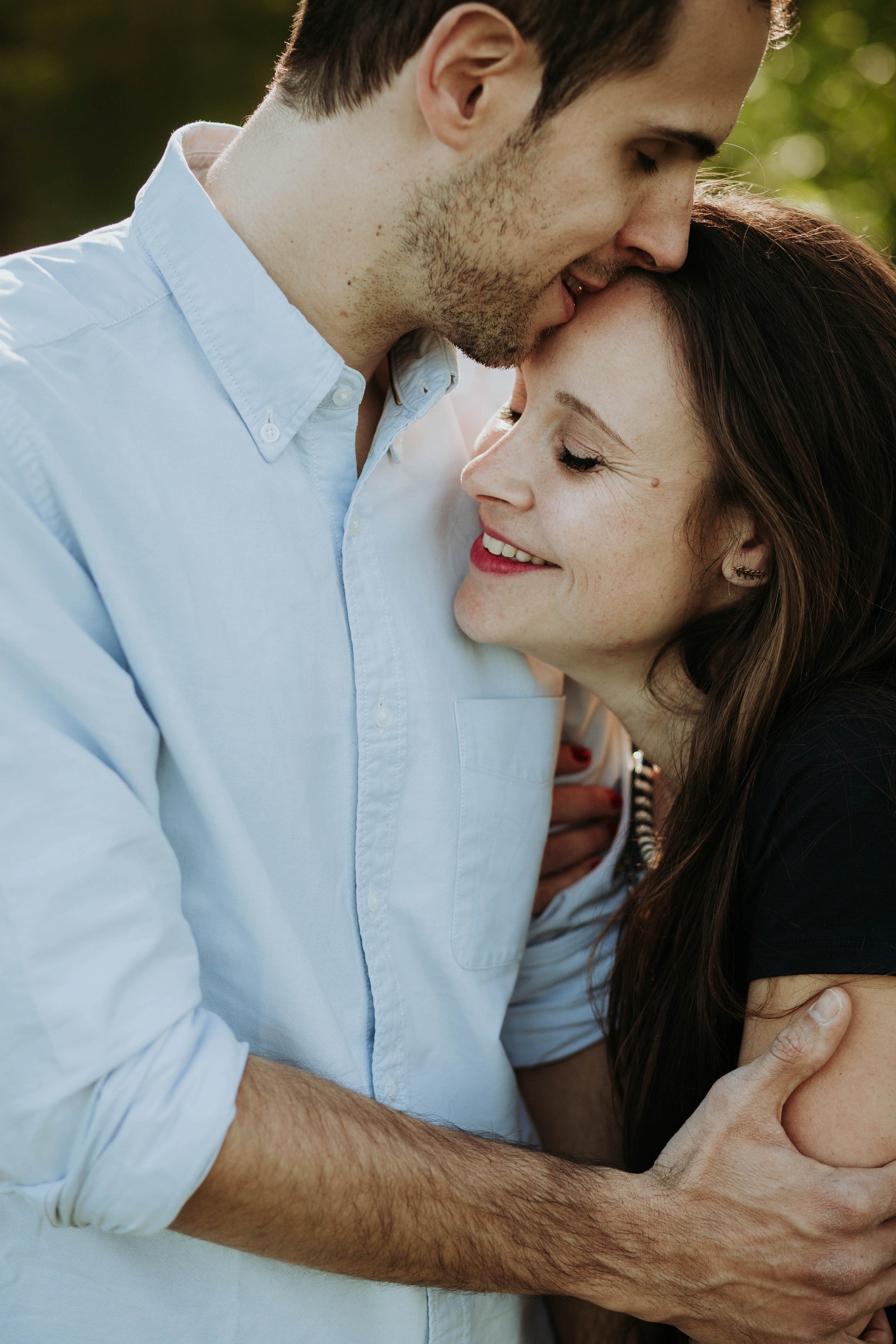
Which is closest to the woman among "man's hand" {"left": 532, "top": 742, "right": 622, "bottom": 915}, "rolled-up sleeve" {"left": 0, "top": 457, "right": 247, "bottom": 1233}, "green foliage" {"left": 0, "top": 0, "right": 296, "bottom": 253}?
"man's hand" {"left": 532, "top": 742, "right": 622, "bottom": 915}

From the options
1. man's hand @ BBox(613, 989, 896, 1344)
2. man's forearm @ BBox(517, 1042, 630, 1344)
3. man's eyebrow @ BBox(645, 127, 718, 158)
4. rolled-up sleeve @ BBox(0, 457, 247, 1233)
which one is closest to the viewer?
rolled-up sleeve @ BBox(0, 457, 247, 1233)

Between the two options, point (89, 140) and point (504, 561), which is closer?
point (504, 561)

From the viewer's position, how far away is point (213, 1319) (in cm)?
161

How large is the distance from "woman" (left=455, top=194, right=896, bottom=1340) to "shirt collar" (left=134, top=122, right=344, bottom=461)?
0.49 meters

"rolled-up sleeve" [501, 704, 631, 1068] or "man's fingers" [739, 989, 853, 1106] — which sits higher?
"man's fingers" [739, 989, 853, 1106]

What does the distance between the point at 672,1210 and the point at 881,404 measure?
4.96 feet

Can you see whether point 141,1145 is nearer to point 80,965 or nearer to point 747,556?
point 80,965

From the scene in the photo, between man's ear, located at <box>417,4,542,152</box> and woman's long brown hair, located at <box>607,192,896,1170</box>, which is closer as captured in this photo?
man's ear, located at <box>417,4,542,152</box>

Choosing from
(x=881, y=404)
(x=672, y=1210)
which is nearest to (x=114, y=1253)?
(x=672, y=1210)

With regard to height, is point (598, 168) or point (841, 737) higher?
point (598, 168)

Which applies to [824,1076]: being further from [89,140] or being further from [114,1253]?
[89,140]

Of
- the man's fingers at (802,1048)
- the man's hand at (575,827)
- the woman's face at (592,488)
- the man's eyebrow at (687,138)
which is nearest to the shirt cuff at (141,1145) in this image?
the man's fingers at (802,1048)

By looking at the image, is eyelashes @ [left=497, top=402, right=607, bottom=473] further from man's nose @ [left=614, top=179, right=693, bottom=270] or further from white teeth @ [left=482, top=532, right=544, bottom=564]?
man's nose @ [left=614, top=179, right=693, bottom=270]

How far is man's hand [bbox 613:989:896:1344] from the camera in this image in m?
1.68
